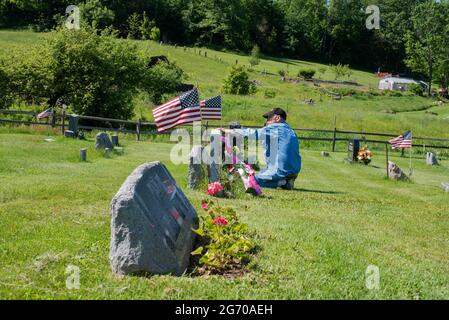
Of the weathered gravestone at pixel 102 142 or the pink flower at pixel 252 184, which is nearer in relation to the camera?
the pink flower at pixel 252 184

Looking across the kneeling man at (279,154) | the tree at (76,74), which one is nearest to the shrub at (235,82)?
the tree at (76,74)

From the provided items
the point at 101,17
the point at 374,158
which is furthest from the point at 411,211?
the point at 101,17

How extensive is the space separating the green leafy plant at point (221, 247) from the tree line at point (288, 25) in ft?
262

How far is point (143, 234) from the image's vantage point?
586 centimetres

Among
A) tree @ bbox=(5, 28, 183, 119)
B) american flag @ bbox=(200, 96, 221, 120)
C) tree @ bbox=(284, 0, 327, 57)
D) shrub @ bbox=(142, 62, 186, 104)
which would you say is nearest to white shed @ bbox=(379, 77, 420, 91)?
tree @ bbox=(284, 0, 327, 57)

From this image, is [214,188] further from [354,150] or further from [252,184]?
[354,150]

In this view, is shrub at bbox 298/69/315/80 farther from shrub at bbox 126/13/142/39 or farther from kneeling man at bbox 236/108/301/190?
kneeling man at bbox 236/108/301/190

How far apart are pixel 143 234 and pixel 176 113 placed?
6.41 metres

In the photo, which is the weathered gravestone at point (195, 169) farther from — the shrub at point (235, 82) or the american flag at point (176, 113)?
the shrub at point (235, 82)

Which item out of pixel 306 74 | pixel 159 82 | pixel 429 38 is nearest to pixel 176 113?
pixel 159 82

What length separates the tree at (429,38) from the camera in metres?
95.4

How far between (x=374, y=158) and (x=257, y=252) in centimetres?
2232

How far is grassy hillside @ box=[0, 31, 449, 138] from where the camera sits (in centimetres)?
4303
